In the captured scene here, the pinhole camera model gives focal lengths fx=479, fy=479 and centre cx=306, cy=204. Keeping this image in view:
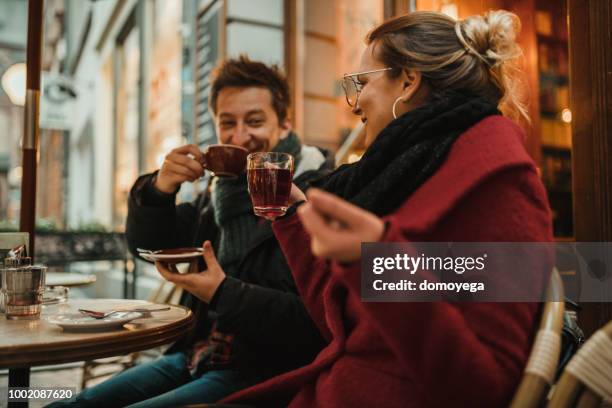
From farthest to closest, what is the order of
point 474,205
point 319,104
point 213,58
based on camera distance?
→ point 319,104, point 213,58, point 474,205

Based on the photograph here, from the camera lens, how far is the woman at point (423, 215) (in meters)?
0.67

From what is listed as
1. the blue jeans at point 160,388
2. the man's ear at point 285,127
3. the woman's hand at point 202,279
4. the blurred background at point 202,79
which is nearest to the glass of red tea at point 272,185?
the woman's hand at point 202,279

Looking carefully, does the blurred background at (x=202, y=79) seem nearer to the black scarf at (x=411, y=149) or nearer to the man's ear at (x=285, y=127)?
the black scarf at (x=411, y=149)

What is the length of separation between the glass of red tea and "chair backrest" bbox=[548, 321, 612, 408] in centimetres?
72

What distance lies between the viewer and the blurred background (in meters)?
3.71

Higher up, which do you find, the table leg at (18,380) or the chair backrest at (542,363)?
the chair backrest at (542,363)

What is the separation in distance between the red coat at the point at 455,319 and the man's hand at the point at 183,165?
0.92 metres

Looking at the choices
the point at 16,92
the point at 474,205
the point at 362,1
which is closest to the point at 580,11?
the point at 474,205

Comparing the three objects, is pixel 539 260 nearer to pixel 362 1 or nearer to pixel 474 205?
pixel 474 205

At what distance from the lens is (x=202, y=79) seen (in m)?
4.88

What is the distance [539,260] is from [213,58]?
4.26 m

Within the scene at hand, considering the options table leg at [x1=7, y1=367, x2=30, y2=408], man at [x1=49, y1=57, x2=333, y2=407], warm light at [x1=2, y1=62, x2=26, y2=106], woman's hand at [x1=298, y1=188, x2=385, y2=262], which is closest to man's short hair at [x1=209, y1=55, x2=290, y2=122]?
man at [x1=49, y1=57, x2=333, y2=407]

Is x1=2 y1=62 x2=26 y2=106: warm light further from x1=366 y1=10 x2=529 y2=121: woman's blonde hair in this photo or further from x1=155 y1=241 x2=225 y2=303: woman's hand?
x1=366 y1=10 x2=529 y2=121: woman's blonde hair

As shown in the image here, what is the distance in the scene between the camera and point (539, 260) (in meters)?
0.75
